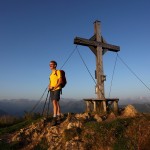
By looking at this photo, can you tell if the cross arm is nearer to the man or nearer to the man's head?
the man's head

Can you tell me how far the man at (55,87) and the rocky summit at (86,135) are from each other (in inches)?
→ 21.4

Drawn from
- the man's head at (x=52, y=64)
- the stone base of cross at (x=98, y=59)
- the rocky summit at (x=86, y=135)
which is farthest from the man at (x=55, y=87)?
the stone base of cross at (x=98, y=59)

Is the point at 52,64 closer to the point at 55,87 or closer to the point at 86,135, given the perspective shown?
the point at 55,87

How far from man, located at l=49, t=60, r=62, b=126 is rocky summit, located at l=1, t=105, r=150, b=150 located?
0.54 metres

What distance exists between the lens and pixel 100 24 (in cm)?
1387

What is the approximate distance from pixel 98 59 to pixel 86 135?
238 inches

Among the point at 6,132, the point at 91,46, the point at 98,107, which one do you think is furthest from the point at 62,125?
the point at 91,46

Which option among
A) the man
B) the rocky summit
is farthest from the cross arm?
the rocky summit

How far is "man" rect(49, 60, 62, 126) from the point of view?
9727 mm

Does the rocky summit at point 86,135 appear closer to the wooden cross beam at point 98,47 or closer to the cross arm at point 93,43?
the wooden cross beam at point 98,47

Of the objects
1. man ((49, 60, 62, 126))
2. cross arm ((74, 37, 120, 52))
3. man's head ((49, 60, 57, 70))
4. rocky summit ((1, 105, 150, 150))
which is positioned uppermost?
cross arm ((74, 37, 120, 52))

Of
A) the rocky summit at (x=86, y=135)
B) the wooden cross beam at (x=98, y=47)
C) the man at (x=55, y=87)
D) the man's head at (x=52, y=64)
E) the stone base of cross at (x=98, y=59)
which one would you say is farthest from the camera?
the wooden cross beam at (x=98, y=47)

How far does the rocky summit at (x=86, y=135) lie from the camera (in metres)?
7.54

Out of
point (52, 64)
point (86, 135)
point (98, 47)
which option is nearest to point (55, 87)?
point (52, 64)
